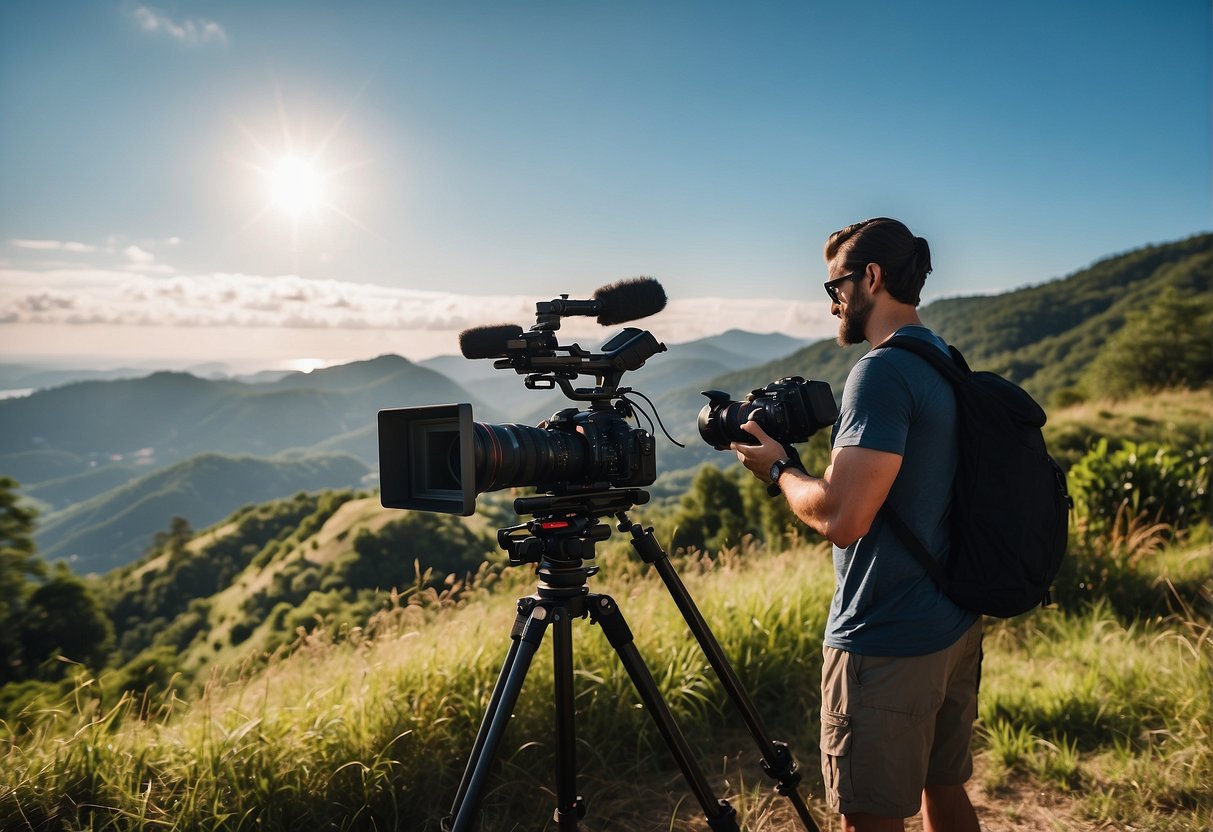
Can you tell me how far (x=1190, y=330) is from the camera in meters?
34.2

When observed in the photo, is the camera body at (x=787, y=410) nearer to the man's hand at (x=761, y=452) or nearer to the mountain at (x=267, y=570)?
the man's hand at (x=761, y=452)

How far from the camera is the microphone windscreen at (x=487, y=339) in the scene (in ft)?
7.10


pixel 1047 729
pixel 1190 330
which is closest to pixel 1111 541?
pixel 1047 729

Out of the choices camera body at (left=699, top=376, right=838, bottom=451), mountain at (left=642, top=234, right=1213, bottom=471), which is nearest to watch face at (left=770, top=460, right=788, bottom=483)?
camera body at (left=699, top=376, right=838, bottom=451)

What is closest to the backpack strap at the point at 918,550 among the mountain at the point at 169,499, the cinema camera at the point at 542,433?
the cinema camera at the point at 542,433

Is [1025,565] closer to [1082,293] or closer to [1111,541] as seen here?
[1111,541]

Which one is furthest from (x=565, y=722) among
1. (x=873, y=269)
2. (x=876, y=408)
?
(x=873, y=269)

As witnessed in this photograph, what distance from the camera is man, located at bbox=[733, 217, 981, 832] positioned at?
5.65 ft

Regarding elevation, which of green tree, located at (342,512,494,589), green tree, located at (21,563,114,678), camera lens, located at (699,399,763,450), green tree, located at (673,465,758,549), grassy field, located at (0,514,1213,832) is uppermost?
camera lens, located at (699,399,763,450)

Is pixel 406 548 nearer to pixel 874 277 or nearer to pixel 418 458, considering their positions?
pixel 418 458

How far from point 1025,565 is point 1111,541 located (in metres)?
5.08

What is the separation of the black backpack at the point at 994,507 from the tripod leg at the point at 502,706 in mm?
971

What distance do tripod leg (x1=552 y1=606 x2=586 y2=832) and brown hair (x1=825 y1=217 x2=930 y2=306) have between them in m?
1.25

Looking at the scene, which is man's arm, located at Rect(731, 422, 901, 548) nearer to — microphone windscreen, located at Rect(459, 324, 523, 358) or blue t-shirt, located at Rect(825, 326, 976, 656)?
blue t-shirt, located at Rect(825, 326, 976, 656)
